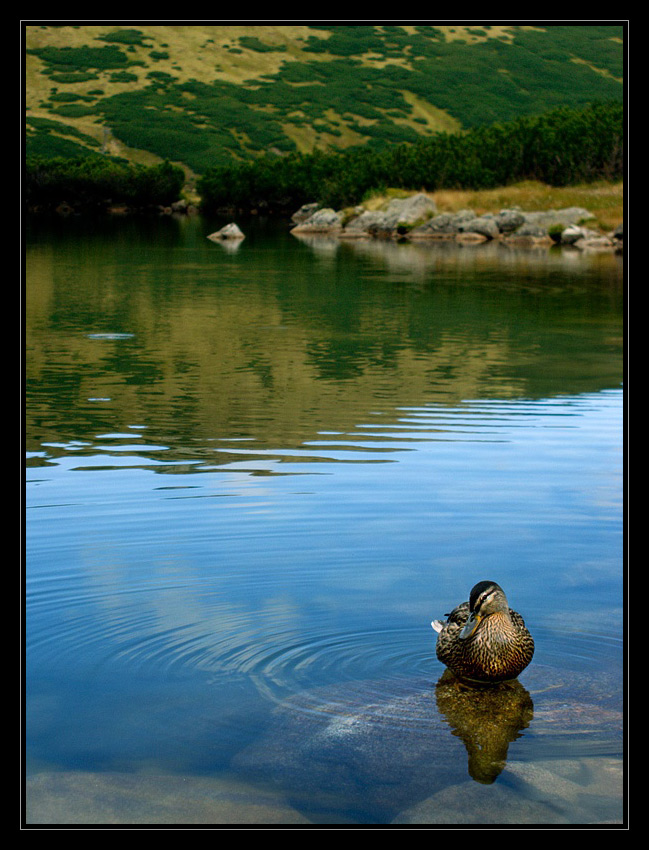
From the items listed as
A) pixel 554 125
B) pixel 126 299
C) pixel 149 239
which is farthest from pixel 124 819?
pixel 554 125

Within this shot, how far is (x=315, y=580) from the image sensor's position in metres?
8.62

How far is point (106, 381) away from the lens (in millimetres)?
17969

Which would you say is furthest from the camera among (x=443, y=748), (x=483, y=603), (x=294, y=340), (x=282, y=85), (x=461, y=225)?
(x=282, y=85)

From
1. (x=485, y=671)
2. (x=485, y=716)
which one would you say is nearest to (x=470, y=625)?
(x=485, y=671)

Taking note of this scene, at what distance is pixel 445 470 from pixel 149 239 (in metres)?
49.2

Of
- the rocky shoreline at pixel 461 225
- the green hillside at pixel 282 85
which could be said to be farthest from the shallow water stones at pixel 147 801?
the green hillside at pixel 282 85

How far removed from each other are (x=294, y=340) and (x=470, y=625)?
1652cm

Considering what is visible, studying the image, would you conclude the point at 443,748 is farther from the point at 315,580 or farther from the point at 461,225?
the point at 461,225

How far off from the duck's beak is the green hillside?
119m

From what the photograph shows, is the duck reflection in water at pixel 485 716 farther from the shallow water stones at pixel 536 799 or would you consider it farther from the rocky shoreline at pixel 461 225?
the rocky shoreline at pixel 461 225

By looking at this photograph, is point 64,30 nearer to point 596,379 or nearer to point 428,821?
point 596,379

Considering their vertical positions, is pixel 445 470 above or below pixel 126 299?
below

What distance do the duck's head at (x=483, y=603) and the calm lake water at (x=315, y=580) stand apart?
0.53 metres

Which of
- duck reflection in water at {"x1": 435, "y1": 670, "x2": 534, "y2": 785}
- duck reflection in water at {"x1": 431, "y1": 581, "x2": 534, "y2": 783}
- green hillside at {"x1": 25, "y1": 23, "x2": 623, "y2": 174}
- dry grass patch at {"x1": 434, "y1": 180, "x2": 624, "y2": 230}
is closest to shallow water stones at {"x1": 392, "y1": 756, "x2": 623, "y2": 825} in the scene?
duck reflection in water at {"x1": 435, "y1": 670, "x2": 534, "y2": 785}
